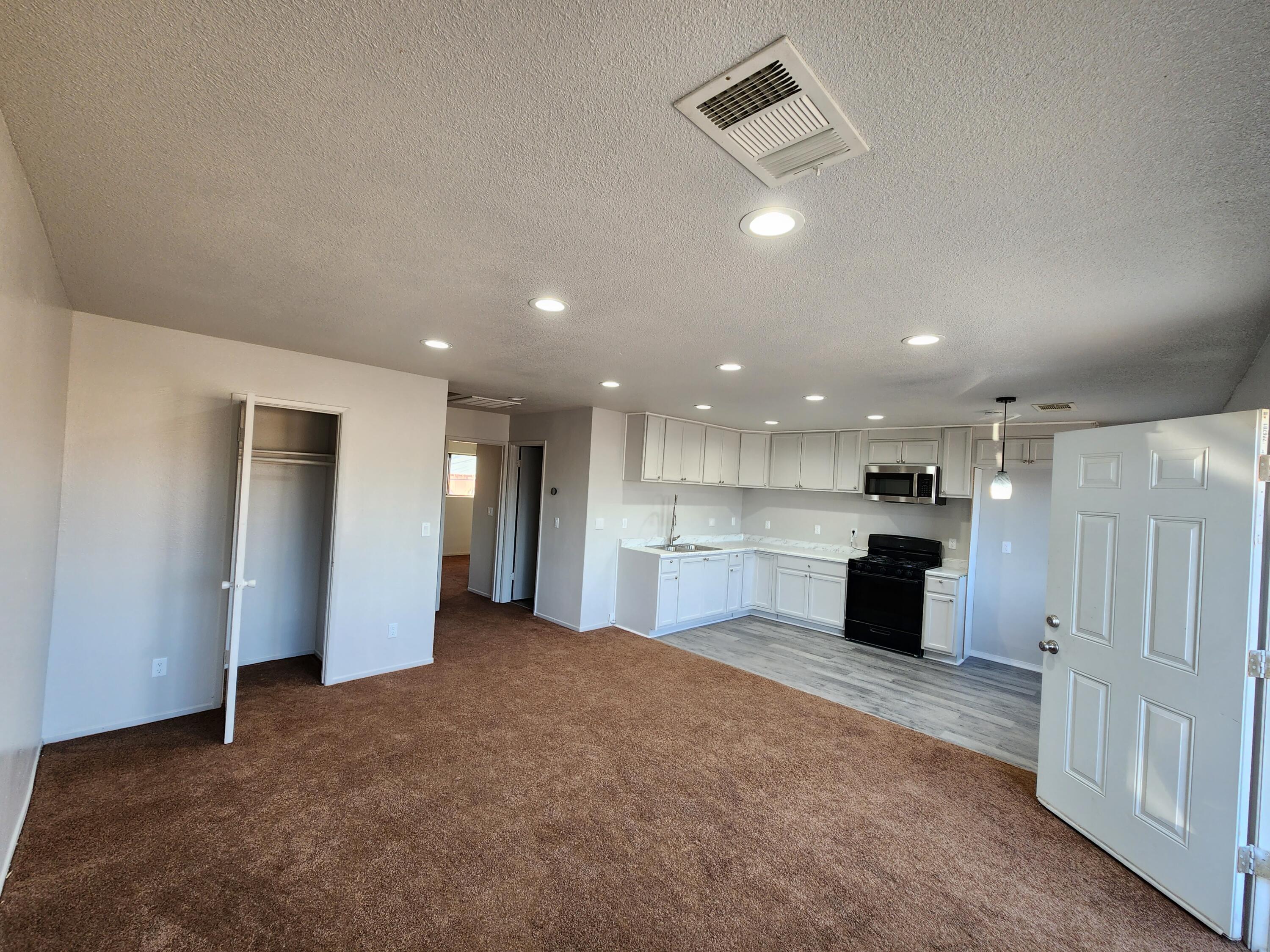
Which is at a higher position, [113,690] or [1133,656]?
[1133,656]

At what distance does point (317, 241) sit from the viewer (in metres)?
1.87

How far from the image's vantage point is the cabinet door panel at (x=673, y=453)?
5.95 metres

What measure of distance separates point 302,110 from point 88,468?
10.1 feet

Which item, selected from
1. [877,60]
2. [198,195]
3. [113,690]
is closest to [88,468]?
[113,690]

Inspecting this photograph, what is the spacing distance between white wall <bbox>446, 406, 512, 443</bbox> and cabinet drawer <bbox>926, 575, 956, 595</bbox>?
5.07m

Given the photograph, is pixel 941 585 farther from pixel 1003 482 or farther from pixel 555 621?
pixel 555 621

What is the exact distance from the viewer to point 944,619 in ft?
17.4

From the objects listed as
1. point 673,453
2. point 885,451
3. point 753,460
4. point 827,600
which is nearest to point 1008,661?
point 827,600

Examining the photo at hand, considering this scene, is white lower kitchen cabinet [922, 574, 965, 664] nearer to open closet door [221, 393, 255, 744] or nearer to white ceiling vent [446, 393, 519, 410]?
white ceiling vent [446, 393, 519, 410]

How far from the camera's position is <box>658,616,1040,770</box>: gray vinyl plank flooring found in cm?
374

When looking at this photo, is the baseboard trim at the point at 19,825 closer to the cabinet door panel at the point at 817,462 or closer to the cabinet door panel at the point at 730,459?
the cabinet door panel at the point at 730,459

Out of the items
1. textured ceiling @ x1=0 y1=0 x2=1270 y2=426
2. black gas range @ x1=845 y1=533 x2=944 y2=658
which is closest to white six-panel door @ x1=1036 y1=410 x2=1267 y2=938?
textured ceiling @ x1=0 y1=0 x2=1270 y2=426

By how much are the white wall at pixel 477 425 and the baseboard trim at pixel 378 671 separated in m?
2.65

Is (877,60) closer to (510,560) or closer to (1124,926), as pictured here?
(1124,926)
